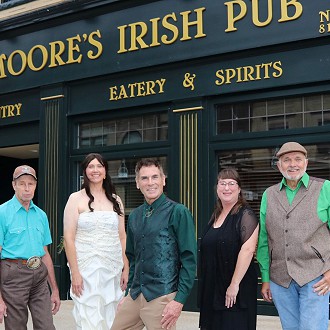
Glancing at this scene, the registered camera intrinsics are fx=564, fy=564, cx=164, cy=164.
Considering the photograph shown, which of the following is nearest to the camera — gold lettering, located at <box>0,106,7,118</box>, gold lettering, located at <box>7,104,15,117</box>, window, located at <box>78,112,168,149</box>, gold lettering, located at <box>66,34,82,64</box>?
window, located at <box>78,112,168,149</box>

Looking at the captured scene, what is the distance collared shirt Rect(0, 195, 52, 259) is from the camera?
4426 millimetres

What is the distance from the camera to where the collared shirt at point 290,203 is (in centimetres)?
384

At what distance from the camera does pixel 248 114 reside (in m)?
7.23

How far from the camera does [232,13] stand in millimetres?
7199

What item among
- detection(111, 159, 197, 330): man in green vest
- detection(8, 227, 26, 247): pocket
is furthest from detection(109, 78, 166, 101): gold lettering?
detection(111, 159, 197, 330): man in green vest

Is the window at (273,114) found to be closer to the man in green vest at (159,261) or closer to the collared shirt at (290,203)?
the collared shirt at (290,203)

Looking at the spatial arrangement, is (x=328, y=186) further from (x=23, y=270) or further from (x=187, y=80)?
(x=187, y=80)

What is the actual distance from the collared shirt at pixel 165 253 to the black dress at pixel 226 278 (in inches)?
11.9

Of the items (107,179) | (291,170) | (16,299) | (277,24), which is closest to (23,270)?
(16,299)

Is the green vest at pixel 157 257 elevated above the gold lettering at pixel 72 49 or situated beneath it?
situated beneath

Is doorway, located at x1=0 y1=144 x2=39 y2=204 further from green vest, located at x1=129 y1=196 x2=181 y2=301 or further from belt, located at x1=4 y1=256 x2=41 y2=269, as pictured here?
green vest, located at x1=129 y1=196 x2=181 y2=301

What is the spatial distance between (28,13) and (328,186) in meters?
6.58

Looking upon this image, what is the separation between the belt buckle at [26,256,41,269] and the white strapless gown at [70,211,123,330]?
336 millimetres

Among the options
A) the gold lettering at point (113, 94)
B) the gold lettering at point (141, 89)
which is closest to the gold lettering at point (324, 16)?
the gold lettering at point (141, 89)
